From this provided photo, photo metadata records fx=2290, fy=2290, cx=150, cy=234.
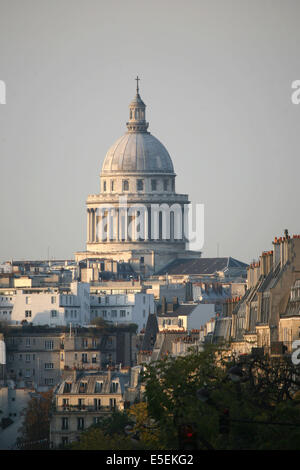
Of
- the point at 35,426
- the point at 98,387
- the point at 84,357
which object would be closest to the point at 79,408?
the point at 98,387

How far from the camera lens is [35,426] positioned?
423ft

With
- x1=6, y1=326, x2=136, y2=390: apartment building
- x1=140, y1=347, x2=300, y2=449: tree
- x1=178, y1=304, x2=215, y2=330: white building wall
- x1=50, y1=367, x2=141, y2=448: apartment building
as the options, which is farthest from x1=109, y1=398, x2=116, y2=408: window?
x1=140, y1=347, x2=300, y2=449: tree

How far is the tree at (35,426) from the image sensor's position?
123994 mm

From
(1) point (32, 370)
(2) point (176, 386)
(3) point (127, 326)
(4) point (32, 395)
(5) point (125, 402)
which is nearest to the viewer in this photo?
(2) point (176, 386)

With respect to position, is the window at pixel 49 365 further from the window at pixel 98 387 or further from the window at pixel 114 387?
the window at pixel 114 387

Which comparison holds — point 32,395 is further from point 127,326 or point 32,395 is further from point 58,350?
point 127,326

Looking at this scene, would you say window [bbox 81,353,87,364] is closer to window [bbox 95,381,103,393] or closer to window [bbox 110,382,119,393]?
window [bbox 95,381,103,393]

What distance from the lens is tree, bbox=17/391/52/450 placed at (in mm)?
123994

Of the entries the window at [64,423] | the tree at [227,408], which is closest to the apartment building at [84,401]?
the window at [64,423]

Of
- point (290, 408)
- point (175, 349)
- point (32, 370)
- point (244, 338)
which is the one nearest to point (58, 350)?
point (32, 370)

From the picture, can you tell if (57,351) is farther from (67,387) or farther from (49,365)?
(67,387)

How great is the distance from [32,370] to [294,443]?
12838 cm
